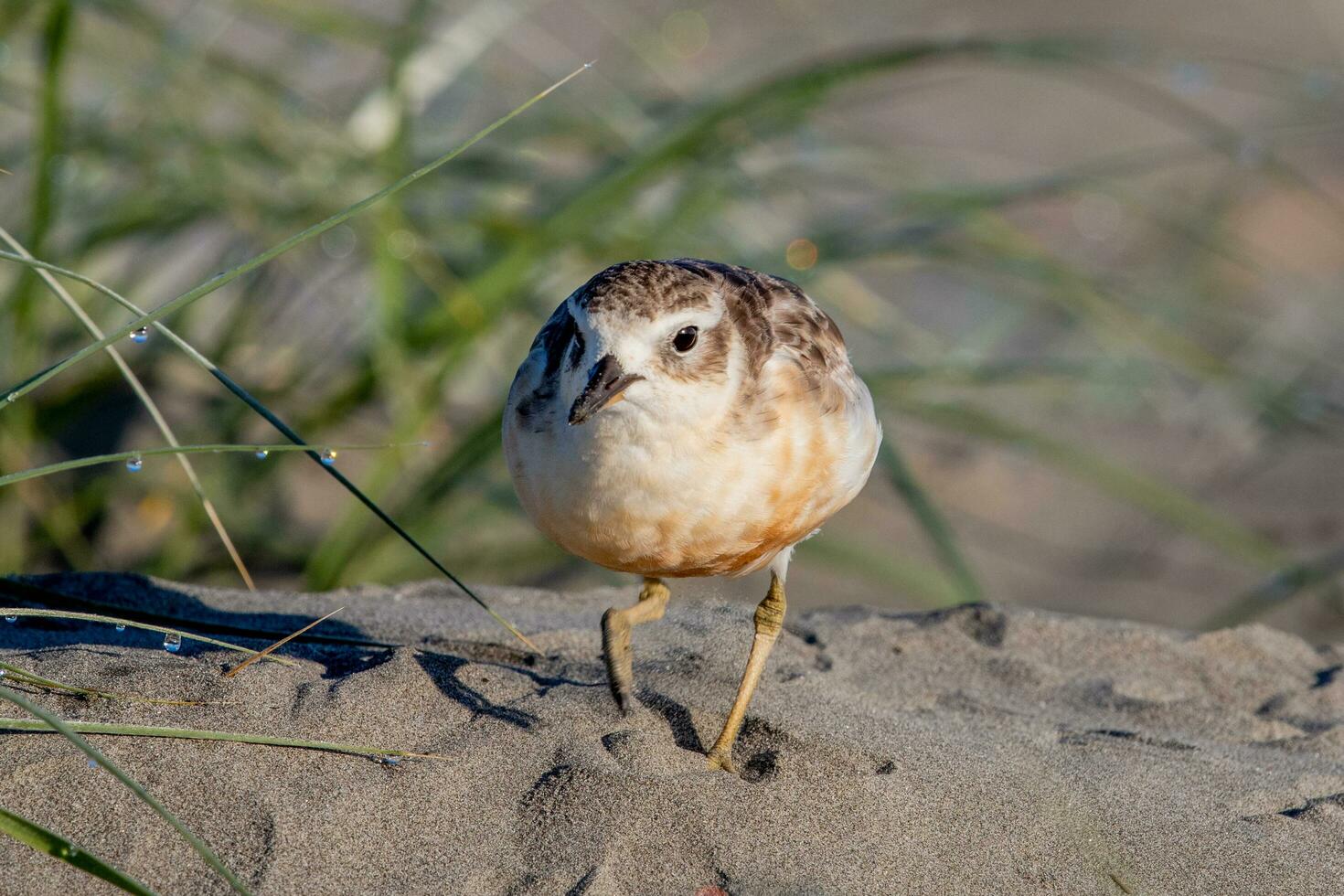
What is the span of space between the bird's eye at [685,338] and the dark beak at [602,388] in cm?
13

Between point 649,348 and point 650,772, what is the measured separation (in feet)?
2.60

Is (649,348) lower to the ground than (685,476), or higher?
higher

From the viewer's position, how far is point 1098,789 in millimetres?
2857

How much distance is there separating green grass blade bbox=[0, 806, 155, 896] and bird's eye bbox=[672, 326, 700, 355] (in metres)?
1.35

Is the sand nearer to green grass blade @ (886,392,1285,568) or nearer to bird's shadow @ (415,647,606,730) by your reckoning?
bird's shadow @ (415,647,606,730)

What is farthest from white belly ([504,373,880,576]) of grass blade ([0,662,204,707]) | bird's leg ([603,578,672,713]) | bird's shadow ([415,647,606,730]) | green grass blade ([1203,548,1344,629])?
green grass blade ([1203,548,1344,629])

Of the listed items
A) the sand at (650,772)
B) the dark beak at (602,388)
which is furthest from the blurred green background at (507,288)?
the dark beak at (602,388)

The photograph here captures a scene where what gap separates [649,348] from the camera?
2635mm

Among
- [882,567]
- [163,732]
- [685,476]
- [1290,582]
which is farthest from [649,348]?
[1290,582]

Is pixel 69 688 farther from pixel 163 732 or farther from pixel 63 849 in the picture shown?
pixel 63 849

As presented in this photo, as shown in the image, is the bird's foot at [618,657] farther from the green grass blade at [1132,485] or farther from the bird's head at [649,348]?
the green grass blade at [1132,485]

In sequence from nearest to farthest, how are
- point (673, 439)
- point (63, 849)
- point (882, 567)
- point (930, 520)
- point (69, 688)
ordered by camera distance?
point (63, 849)
point (69, 688)
point (673, 439)
point (930, 520)
point (882, 567)

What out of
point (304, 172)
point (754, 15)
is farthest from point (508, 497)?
point (754, 15)

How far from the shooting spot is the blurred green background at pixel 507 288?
179 inches
